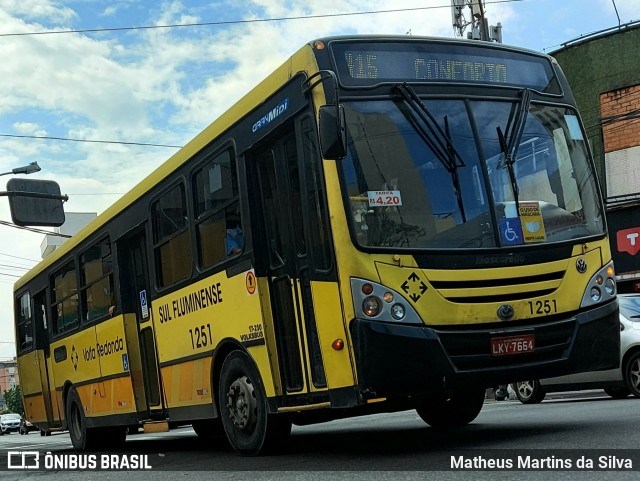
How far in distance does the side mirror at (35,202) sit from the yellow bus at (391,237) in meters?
7.18

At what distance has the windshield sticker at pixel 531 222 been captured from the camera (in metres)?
7.02

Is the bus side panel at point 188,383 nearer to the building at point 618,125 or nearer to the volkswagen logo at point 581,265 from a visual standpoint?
the volkswagen logo at point 581,265

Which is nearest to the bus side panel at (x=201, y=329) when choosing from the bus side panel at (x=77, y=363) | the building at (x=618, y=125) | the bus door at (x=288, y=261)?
the bus door at (x=288, y=261)

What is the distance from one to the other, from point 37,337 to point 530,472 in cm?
1201

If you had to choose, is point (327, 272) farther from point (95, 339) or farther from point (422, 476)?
point (95, 339)

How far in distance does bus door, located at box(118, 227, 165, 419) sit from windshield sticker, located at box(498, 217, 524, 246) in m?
5.09

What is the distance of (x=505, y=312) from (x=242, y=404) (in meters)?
2.74

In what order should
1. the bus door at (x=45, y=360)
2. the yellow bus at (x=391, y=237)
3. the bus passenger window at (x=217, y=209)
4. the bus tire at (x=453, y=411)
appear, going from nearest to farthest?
1. the yellow bus at (x=391, y=237)
2. the bus passenger window at (x=217, y=209)
3. the bus tire at (x=453, y=411)
4. the bus door at (x=45, y=360)

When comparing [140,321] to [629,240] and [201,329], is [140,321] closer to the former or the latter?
[201,329]

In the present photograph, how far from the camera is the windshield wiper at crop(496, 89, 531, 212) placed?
23.3ft

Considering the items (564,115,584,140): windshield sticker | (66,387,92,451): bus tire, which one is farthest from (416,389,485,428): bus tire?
(66,387,92,451): bus tire

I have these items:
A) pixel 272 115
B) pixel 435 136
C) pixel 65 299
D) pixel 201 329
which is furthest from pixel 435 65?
pixel 65 299

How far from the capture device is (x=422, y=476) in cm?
578

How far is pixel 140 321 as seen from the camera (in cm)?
1109
